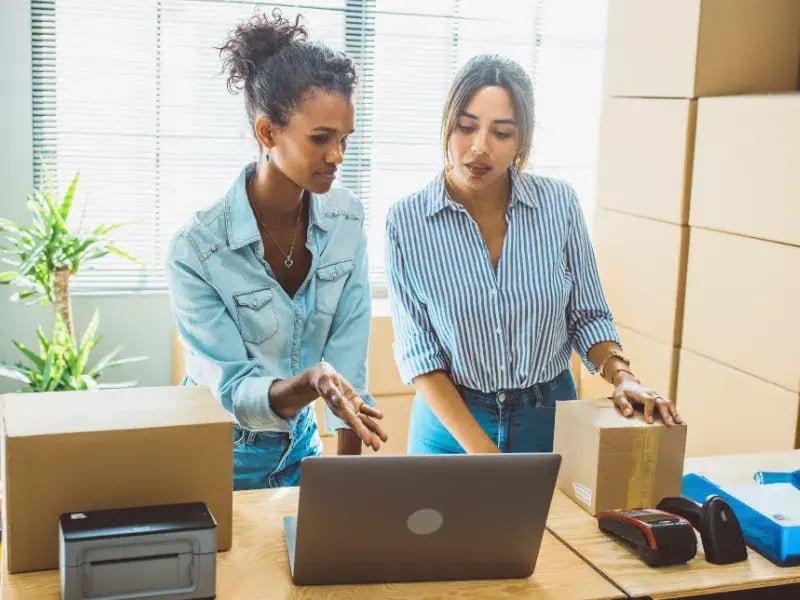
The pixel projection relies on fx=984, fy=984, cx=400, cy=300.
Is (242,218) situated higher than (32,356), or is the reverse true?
(242,218)

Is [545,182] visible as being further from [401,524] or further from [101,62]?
[101,62]

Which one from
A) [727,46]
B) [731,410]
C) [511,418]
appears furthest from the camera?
[727,46]

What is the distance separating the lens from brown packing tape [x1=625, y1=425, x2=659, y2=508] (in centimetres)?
181

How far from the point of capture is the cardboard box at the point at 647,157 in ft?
11.4

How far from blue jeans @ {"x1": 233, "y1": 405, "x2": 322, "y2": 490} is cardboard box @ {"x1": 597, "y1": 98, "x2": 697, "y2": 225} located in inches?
79.4

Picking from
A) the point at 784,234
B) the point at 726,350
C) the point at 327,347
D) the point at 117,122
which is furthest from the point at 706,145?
the point at 117,122

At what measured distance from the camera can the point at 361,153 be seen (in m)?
4.31

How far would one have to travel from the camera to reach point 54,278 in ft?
11.6

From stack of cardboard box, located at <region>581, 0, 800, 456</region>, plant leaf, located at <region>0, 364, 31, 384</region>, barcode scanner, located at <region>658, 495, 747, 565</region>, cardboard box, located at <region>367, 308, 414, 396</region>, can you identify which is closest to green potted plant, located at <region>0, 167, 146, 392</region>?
plant leaf, located at <region>0, 364, 31, 384</region>

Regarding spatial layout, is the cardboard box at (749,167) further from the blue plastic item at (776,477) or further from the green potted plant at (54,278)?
the green potted plant at (54,278)

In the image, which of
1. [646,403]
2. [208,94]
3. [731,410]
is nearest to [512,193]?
[646,403]

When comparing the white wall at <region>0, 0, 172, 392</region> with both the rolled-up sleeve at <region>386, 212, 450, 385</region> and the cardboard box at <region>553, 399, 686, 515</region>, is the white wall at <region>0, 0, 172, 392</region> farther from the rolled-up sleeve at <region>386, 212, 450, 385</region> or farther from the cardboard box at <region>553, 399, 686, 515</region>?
the cardboard box at <region>553, 399, 686, 515</region>

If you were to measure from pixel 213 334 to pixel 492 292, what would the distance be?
0.65m

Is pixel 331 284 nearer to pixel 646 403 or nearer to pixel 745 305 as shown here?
pixel 646 403
